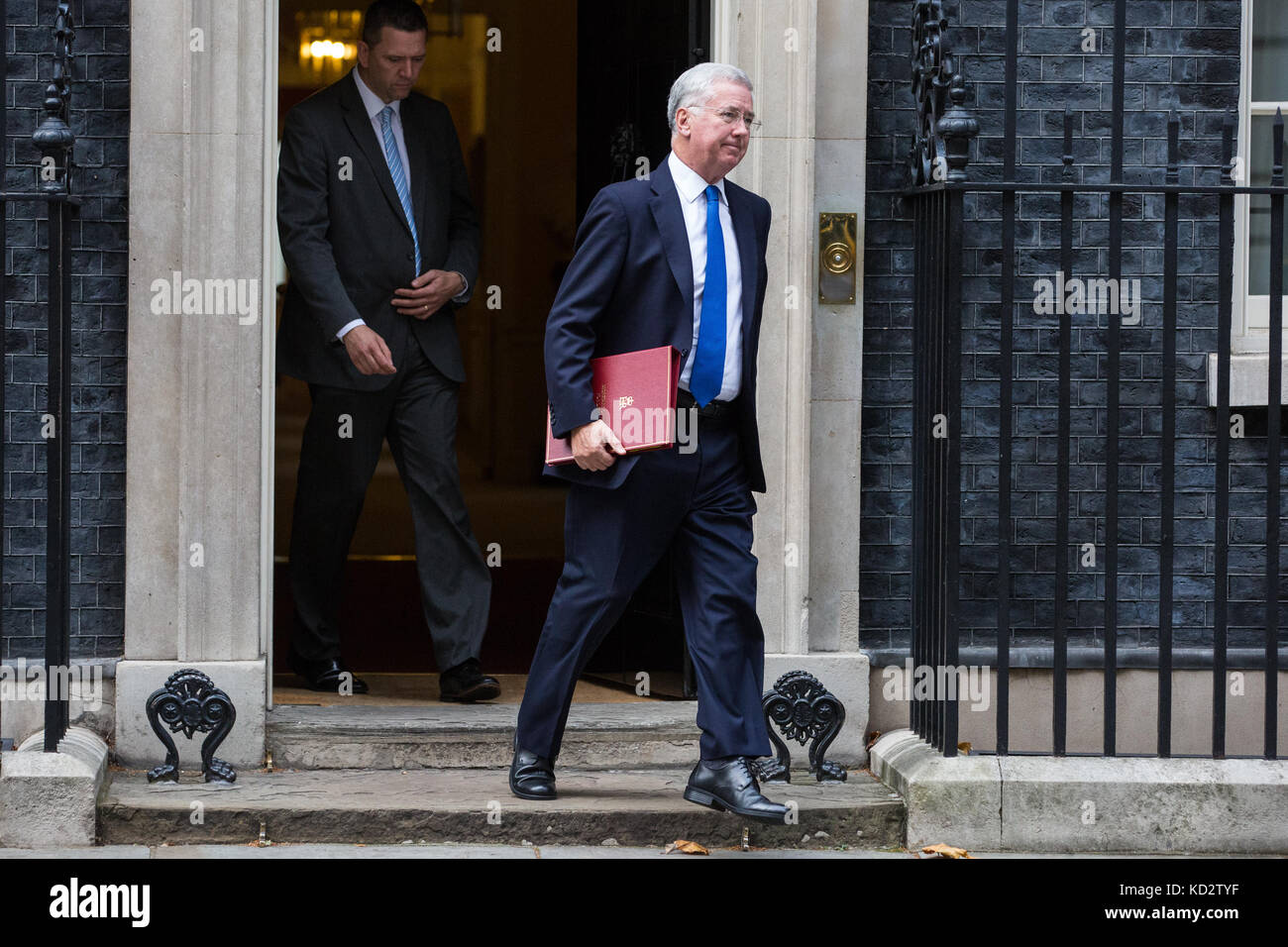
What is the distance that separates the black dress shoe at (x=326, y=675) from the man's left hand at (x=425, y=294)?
1368mm

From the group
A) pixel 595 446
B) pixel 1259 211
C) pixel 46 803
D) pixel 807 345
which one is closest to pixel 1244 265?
pixel 1259 211

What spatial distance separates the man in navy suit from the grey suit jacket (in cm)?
150

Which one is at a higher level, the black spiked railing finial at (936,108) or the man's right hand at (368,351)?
the black spiked railing finial at (936,108)

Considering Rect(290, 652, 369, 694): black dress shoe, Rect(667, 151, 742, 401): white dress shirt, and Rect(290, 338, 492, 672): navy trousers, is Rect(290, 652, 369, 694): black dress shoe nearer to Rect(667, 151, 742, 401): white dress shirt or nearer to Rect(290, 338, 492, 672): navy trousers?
Rect(290, 338, 492, 672): navy trousers

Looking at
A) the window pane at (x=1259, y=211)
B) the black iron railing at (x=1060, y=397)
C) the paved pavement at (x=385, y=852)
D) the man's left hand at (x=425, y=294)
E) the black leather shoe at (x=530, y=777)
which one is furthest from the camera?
the window pane at (x=1259, y=211)

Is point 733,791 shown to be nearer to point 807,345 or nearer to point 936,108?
point 807,345

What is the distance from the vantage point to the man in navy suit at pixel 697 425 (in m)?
5.24

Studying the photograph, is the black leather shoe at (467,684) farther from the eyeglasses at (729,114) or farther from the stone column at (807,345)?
the eyeglasses at (729,114)

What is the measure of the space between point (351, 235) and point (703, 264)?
1.93 metres

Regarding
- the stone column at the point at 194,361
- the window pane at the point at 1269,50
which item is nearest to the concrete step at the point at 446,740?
the stone column at the point at 194,361

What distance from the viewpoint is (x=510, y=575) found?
32.9 feet

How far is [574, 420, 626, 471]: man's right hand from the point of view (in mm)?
5168

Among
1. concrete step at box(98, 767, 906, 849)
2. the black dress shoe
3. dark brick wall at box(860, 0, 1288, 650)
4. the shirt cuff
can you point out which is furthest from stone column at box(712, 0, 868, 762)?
the black dress shoe

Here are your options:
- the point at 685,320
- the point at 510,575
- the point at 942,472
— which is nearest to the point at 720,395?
the point at 685,320
